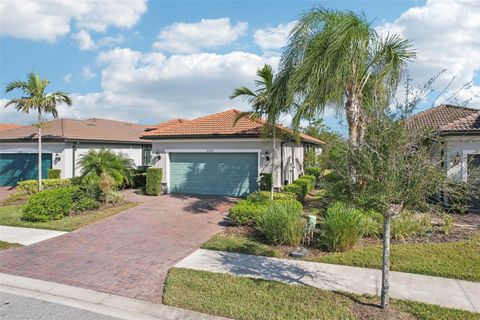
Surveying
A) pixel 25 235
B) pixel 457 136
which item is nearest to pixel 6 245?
pixel 25 235

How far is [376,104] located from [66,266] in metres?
7.59

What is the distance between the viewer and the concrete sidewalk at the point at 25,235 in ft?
32.7

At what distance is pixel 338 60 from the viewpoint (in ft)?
33.4

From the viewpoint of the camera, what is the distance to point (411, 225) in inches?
370

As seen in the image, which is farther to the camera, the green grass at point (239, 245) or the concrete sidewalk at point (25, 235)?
the concrete sidewalk at point (25, 235)

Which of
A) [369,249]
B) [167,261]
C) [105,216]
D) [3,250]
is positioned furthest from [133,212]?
[369,249]

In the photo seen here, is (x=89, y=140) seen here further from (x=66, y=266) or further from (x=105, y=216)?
(x=66, y=266)

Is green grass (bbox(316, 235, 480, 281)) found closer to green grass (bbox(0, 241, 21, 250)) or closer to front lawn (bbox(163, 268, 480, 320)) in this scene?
front lawn (bbox(163, 268, 480, 320))

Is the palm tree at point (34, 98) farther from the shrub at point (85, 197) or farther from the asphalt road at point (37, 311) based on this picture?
the asphalt road at point (37, 311)

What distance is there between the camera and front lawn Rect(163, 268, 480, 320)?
5383 mm

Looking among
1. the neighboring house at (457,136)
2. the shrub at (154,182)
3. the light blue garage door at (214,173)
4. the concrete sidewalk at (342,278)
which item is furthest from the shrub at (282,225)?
the shrub at (154,182)

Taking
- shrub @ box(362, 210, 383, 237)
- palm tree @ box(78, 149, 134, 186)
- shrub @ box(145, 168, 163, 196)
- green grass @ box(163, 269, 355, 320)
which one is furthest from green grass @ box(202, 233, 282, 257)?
shrub @ box(145, 168, 163, 196)

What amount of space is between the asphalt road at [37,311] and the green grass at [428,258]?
16.7ft

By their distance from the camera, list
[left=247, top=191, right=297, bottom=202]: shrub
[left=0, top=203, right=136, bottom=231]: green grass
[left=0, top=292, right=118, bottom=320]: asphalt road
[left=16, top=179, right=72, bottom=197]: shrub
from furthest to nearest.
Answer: [left=16, top=179, right=72, bottom=197]: shrub
[left=247, top=191, right=297, bottom=202]: shrub
[left=0, top=203, right=136, bottom=231]: green grass
[left=0, top=292, right=118, bottom=320]: asphalt road
